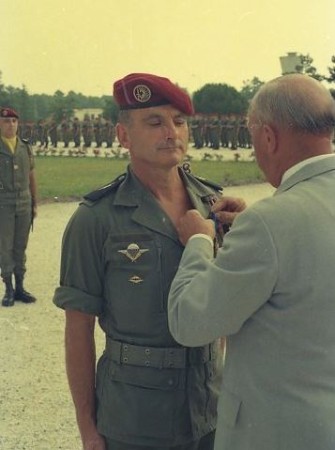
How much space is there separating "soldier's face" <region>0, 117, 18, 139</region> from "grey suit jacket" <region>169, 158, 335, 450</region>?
12.2 ft

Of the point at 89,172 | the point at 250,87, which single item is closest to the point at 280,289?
the point at 250,87

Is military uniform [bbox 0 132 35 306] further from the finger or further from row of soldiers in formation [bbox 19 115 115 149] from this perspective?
the finger

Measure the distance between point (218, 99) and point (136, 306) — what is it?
1527mm

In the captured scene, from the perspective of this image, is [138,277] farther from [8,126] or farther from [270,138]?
[8,126]

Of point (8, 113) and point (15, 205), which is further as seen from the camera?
point (15, 205)

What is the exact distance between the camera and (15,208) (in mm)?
5172

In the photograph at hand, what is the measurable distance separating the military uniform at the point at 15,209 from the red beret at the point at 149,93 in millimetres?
3733

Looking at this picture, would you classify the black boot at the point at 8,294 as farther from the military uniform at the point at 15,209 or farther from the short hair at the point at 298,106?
the short hair at the point at 298,106

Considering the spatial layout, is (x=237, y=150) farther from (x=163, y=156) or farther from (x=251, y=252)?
(x=251, y=252)

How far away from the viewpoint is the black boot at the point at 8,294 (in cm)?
502

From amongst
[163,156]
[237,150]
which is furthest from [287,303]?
[237,150]

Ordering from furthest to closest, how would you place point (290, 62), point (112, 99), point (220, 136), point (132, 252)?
point (220, 136) → point (290, 62) → point (112, 99) → point (132, 252)

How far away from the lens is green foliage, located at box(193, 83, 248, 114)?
246cm

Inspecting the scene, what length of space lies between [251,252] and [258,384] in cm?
23
